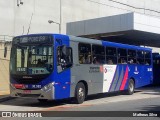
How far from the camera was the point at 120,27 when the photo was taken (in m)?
30.0

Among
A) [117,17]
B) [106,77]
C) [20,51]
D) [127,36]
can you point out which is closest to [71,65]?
[20,51]

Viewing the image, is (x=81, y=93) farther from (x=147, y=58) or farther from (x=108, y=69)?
(x=147, y=58)

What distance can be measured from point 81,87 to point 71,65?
55.6 inches

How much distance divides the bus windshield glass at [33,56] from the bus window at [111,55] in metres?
4.74

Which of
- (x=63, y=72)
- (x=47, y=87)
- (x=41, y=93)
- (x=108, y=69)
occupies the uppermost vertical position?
(x=108, y=69)

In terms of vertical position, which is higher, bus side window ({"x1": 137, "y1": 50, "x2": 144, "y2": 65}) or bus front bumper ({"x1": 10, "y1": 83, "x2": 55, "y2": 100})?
bus side window ({"x1": 137, "y1": 50, "x2": 144, "y2": 65})

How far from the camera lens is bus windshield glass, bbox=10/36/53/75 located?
15742 mm

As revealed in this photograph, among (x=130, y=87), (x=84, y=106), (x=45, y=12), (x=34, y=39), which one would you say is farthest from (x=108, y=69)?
(x=45, y=12)

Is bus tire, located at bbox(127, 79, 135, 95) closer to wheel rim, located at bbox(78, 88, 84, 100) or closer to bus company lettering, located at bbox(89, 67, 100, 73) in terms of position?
bus company lettering, located at bbox(89, 67, 100, 73)

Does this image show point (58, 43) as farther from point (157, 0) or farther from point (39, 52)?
point (157, 0)

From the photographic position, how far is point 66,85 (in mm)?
16281

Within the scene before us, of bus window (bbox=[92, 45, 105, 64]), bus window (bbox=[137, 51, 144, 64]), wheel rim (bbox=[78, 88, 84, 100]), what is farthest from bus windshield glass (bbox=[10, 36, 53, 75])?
bus window (bbox=[137, 51, 144, 64])

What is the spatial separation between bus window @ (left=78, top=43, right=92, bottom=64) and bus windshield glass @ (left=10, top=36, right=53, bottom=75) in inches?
78.6

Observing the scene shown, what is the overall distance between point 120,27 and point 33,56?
49.6ft
